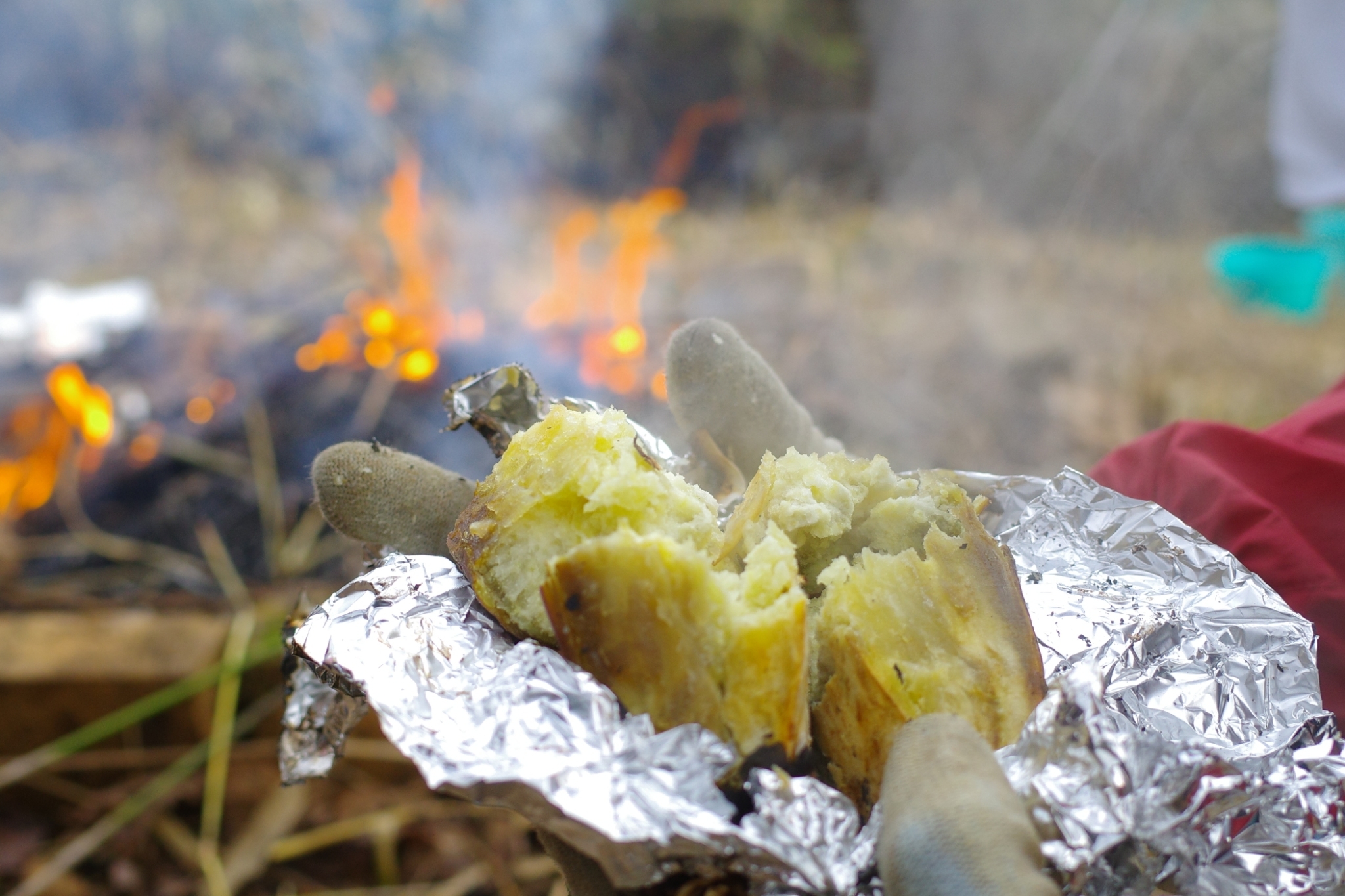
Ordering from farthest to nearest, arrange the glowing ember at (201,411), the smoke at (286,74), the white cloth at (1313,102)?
the smoke at (286,74)
the white cloth at (1313,102)
the glowing ember at (201,411)

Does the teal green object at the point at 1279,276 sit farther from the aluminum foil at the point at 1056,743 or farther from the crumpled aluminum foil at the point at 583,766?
the crumpled aluminum foil at the point at 583,766

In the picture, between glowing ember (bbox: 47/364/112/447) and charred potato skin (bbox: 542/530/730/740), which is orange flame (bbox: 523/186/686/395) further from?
charred potato skin (bbox: 542/530/730/740)

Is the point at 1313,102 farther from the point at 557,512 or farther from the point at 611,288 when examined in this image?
the point at 557,512

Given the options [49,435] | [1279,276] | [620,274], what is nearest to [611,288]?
[620,274]

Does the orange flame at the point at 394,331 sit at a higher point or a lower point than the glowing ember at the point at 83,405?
higher

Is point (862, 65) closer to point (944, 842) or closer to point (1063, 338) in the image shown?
point (1063, 338)

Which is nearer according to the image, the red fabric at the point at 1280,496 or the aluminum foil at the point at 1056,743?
the aluminum foil at the point at 1056,743

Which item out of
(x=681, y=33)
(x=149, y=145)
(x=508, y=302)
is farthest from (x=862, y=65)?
(x=149, y=145)

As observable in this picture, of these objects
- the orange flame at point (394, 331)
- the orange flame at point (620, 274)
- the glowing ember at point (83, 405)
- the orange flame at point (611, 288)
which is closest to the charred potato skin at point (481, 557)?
the orange flame at point (620, 274)
